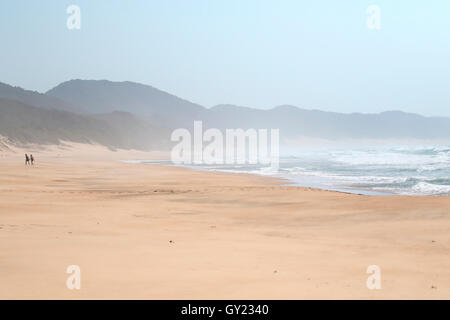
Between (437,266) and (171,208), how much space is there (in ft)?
27.6

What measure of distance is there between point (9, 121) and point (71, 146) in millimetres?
16044

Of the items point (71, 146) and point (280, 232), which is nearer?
point (280, 232)

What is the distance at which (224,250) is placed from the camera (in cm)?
700

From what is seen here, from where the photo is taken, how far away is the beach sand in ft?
16.0

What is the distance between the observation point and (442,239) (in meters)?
8.47

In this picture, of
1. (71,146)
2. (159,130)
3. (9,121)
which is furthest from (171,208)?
(159,130)

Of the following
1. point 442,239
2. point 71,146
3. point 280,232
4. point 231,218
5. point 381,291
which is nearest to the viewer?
point 381,291

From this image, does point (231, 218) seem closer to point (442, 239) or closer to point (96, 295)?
point (442, 239)

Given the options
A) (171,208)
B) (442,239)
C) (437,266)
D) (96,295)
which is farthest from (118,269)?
(171,208)

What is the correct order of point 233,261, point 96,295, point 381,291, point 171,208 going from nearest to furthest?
point 96,295, point 381,291, point 233,261, point 171,208

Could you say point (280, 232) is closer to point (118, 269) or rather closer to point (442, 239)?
point (442, 239)

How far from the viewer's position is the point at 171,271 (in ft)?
18.2

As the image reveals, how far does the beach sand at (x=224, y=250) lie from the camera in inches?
193
